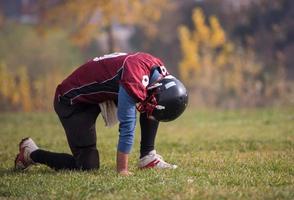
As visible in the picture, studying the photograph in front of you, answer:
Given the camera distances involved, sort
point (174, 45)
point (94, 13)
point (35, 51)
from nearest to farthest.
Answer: point (94, 13)
point (35, 51)
point (174, 45)

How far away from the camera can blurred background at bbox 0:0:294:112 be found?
62.3 feet

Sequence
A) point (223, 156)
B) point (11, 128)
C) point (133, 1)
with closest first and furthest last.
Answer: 1. point (223, 156)
2. point (11, 128)
3. point (133, 1)

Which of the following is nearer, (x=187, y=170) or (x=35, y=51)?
(x=187, y=170)

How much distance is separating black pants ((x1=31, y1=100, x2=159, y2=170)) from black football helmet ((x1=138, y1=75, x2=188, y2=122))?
0.51m

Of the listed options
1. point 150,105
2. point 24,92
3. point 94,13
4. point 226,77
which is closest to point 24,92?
point 24,92

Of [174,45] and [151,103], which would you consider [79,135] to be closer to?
[151,103]

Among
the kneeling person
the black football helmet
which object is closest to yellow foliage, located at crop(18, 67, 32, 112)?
the kneeling person

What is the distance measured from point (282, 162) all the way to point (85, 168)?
2179 mm

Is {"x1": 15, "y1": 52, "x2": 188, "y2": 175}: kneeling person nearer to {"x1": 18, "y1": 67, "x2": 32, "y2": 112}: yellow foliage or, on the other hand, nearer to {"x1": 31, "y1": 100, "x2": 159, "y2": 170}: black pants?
{"x1": 31, "y1": 100, "x2": 159, "y2": 170}: black pants

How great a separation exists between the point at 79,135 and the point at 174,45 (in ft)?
80.7

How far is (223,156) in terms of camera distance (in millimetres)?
7562

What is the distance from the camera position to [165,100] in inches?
228

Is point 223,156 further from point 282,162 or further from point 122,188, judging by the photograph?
point 122,188

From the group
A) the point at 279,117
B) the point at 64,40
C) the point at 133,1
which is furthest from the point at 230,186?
the point at 64,40
